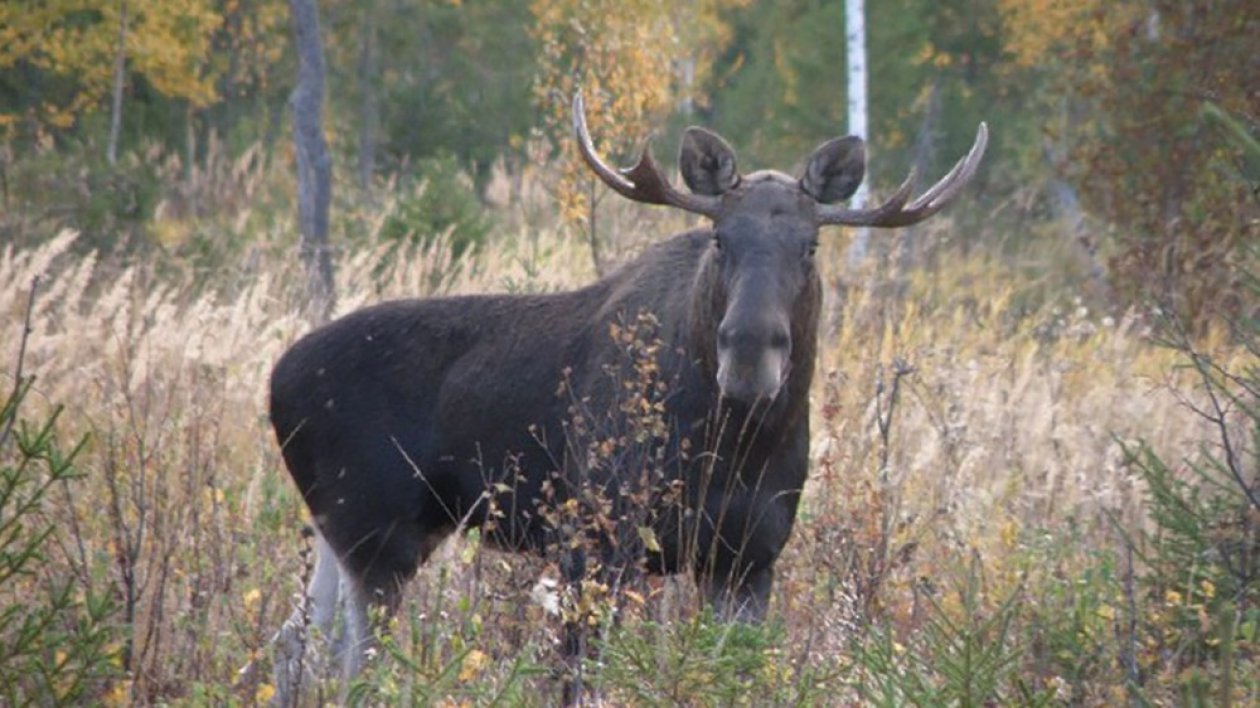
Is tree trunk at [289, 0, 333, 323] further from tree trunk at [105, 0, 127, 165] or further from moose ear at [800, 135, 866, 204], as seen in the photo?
tree trunk at [105, 0, 127, 165]

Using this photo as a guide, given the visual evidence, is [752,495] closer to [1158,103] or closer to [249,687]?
[249,687]

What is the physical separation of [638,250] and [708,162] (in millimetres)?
7921

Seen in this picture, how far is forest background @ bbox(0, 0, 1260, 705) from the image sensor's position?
5562mm

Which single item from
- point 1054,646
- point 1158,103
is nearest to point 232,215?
point 1158,103

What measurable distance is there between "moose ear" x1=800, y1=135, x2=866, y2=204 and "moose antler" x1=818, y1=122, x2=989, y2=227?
0.20ft

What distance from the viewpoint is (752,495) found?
22.7ft

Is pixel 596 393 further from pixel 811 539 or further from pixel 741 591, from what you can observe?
pixel 811 539

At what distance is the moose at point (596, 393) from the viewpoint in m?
6.87

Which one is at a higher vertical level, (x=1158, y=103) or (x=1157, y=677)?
(x=1158, y=103)

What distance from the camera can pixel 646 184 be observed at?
7453mm

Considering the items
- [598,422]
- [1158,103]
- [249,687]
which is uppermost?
[1158,103]

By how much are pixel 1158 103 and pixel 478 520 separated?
10.2m

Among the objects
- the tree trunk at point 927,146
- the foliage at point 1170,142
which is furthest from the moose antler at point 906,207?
the tree trunk at point 927,146

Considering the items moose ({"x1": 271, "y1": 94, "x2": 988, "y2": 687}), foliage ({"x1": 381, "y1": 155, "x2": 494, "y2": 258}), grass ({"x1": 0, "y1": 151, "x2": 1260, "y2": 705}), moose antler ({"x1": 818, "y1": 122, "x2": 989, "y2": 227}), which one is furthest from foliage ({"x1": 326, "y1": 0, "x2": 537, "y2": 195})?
moose antler ({"x1": 818, "y1": 122, "x2": 989, "y2": 227})
